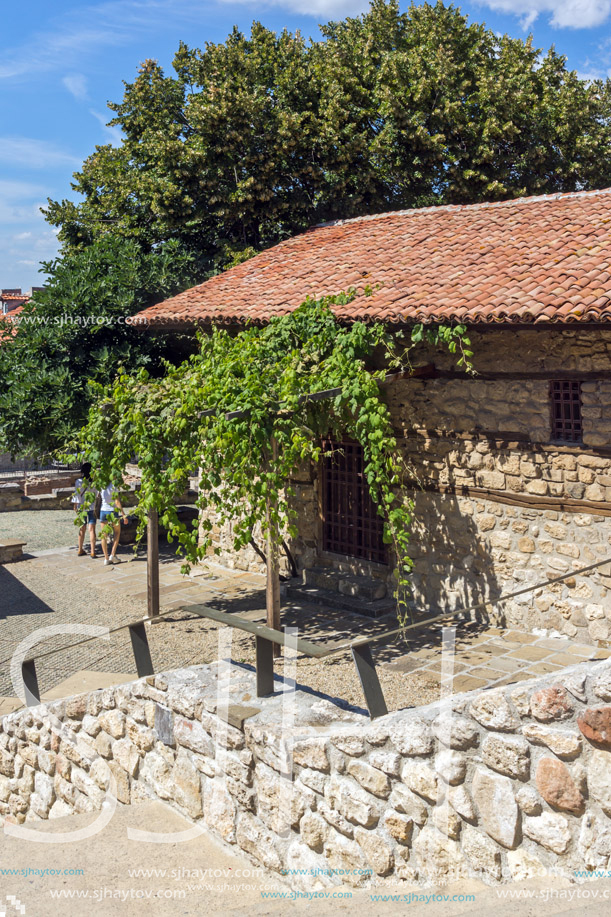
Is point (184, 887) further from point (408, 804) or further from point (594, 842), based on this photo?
point (594, 842)

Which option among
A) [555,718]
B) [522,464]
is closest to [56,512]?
[522,464]

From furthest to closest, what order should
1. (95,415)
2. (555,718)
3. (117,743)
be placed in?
(95,415)
(117,743)
(555,718)

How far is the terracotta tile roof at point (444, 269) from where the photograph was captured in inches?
304

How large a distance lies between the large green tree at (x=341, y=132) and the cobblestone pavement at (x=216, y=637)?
21.9 feet

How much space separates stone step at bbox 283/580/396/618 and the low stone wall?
468 cm

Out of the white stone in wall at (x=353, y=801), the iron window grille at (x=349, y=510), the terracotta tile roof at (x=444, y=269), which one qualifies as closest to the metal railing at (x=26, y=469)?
the terracotta tile roof at (x=444, y=269)

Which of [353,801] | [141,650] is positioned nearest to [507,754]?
[353,801]

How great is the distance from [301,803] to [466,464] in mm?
5530

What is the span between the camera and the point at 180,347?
14711 mm

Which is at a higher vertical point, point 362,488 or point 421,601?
point 362,488

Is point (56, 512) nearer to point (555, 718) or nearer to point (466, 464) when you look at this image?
point (466, 464)

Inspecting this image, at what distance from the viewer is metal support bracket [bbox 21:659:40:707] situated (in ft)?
19.4

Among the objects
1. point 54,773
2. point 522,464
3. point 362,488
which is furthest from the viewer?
point 362,488

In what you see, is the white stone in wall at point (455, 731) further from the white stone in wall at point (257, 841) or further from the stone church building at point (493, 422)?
the stone church building at point (493, 422)
